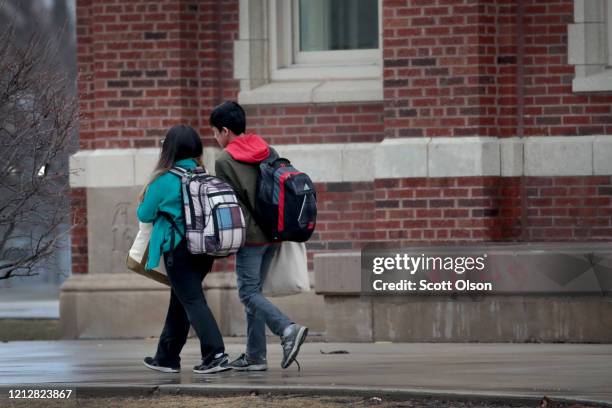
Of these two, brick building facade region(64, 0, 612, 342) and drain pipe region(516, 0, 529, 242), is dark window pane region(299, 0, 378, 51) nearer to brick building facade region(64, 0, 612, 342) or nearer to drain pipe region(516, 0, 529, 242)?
brick building facade region(64, 0, 612, 342)

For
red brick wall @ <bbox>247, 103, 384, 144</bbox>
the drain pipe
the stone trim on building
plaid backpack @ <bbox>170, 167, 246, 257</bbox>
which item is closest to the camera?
plaid backpack @ <bbox>170, 167, 246, 257</bbox>

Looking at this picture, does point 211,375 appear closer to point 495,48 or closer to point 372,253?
point 372,253

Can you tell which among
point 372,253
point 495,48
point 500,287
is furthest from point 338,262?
point 495,48

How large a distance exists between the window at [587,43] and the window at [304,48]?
1.75m

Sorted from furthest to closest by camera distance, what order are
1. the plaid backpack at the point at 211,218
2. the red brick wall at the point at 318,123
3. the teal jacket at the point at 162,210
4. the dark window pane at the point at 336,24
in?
the dark window pane at the point at 336,24
the red brick wall at the point at 318,123
the teal jacket at the point at 162,210
the plaid backpack at the point at 211,218

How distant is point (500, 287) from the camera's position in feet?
39.0

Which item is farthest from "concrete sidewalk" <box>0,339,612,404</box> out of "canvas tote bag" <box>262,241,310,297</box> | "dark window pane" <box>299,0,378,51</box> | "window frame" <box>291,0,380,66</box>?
"dark window pane" <box>299,0,378,51</box>

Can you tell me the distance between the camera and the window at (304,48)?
533 inches

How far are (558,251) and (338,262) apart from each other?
1.74 meters

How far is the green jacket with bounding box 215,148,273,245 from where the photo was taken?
374 inches

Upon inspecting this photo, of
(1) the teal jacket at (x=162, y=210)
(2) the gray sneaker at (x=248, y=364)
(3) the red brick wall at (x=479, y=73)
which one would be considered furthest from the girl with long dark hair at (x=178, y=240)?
(3) the red brick wall at (x=479, y=73)

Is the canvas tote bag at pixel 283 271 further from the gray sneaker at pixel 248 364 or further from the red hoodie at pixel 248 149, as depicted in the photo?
the red hoodie at pixel 248 149

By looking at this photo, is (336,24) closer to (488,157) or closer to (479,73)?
(479,73)

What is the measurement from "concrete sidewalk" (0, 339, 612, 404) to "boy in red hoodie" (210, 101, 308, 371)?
0.94 feet
